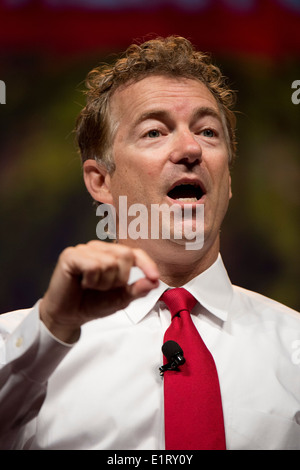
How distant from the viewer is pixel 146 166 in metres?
1.30

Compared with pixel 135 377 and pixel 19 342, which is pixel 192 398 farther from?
pixel 19 342

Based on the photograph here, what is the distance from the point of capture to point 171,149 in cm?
129

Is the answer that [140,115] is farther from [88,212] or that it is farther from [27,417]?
[27,417]

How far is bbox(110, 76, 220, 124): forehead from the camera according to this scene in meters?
1.35

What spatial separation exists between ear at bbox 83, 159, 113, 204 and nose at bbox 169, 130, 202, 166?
0.24 metres

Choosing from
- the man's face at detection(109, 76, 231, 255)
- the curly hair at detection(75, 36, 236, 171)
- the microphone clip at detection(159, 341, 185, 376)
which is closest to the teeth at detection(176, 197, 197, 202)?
the man's face at detection(109, 76, 231, 255)

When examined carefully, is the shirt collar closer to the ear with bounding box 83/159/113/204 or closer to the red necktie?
the red necktie

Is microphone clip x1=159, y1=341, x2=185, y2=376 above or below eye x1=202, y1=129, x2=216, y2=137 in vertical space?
below

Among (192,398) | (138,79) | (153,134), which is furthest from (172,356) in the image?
(138,79)

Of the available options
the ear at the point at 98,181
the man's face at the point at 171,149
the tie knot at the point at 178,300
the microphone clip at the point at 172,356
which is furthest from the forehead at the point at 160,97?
the microphone clip at the point at 172,356

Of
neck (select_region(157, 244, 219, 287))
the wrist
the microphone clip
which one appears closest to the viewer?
the wrist

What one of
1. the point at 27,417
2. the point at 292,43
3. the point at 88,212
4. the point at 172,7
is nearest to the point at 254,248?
the point at 88,212

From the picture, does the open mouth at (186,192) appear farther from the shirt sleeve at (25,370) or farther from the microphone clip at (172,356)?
the shirt sleeve at (25,370)

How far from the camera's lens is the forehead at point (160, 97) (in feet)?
4.44
